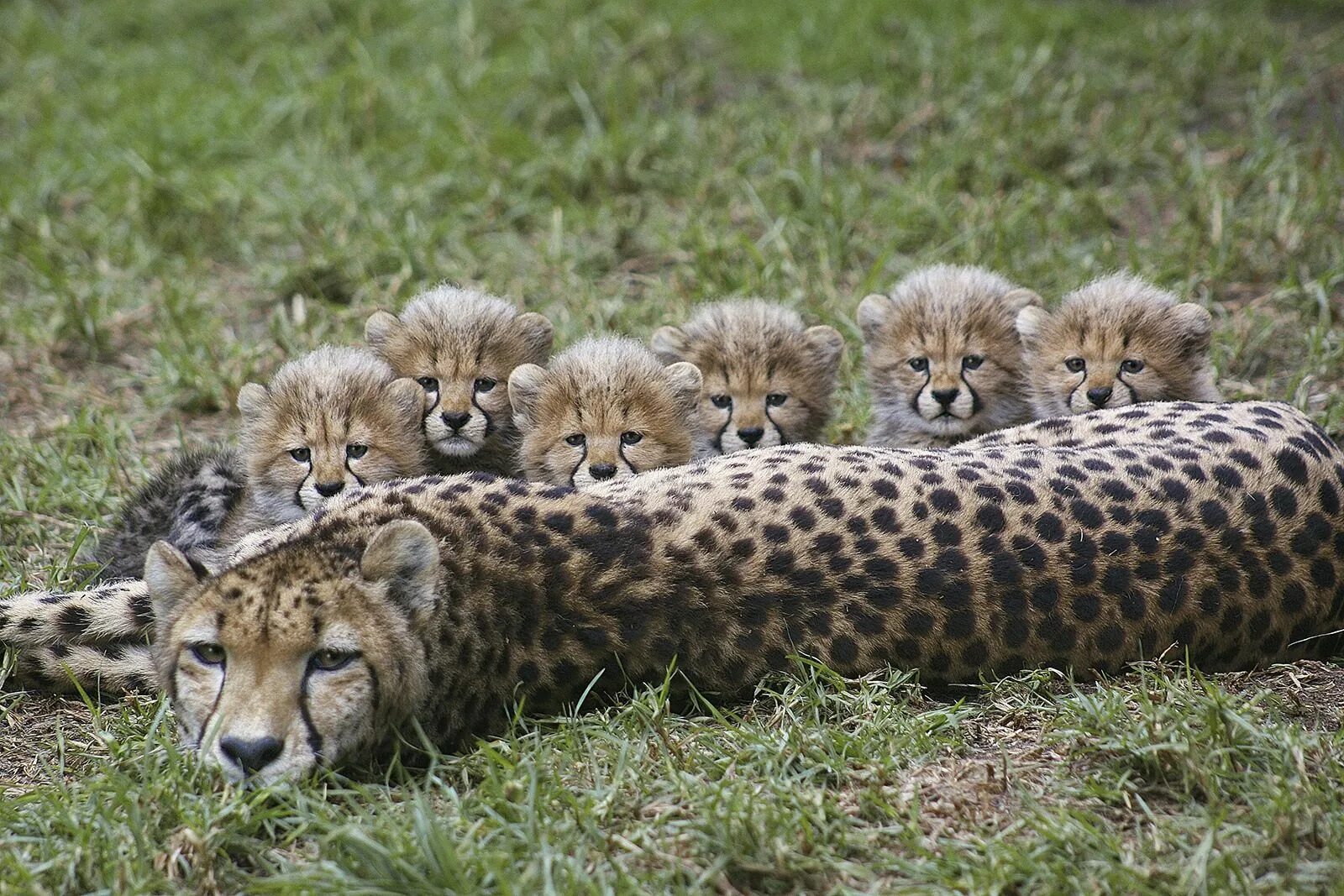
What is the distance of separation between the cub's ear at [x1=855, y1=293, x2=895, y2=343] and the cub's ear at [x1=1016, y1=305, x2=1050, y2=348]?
40 cm

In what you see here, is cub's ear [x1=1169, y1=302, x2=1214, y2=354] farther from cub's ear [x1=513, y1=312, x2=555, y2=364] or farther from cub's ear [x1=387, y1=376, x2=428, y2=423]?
cub's ear [x1=387, y1=376, x2=428, y2=423]

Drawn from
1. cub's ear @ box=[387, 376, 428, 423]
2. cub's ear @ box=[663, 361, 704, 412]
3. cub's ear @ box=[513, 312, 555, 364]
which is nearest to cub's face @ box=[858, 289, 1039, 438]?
cub's ear @ box=[663, 361, 704, 412]

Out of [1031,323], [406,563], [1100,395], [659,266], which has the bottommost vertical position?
[406,563]

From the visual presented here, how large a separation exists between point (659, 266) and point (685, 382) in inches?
69.9

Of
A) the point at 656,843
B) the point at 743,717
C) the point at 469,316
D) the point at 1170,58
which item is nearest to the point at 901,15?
the point at 1170,58

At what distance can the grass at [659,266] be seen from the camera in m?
2.64

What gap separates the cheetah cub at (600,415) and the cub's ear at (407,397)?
0.79 ft

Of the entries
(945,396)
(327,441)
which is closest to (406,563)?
(327,441)

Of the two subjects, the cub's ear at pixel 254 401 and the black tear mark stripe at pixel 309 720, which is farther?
the cub's ear at pixel 254 401

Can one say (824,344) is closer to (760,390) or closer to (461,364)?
(760,390)

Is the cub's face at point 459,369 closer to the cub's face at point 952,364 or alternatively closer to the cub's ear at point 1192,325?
the cub's face at point 952,364

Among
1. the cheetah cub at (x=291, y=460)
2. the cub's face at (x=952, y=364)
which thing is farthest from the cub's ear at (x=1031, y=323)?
the cheetah cub at (x=291, y=460)

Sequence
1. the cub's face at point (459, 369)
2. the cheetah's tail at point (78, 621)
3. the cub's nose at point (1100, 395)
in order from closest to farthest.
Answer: the cheetah's tail at point (78, 621) < the cub's face at point (459, 369) < the cub's nose at point (1100, 395)

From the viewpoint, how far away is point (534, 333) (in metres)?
4.41
